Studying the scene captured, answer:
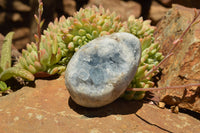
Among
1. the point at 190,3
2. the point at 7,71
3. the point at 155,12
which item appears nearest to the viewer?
the point at 7,71

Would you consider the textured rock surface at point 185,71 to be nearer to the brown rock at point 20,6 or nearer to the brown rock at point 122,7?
the brown rock at point 122,7

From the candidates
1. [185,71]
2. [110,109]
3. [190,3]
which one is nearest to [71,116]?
[110,109]

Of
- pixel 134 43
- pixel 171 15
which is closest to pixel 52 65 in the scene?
pixel 134 43

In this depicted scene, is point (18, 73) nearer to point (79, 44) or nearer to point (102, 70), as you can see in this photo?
point (79, 44)

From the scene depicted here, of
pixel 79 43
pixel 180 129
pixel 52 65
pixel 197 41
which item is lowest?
pixel 180 129

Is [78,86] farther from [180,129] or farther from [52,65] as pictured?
[180,129]

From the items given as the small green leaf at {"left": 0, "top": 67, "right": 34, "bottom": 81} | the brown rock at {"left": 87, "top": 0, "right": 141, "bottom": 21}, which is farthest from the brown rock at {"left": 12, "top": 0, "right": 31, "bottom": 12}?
the small green leaf at {"left": 0, "top": 67, "right": 34, "bottom": 81}

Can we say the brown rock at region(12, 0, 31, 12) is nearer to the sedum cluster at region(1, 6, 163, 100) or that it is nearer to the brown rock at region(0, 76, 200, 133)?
the sedum cluster at region(1, 6, 163, 100)
